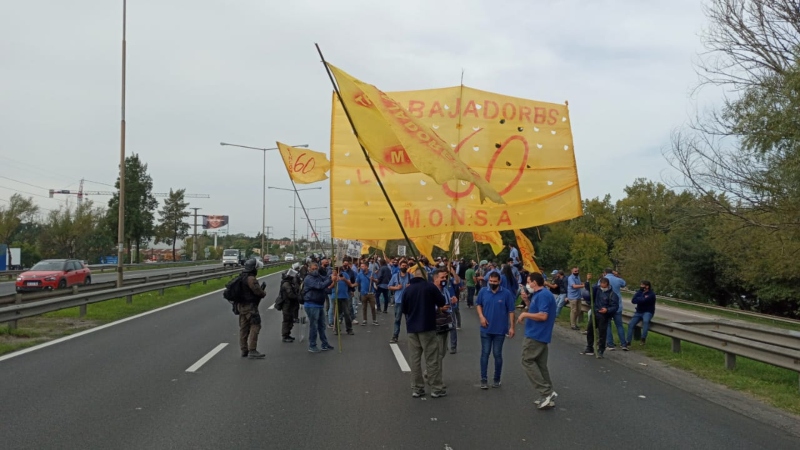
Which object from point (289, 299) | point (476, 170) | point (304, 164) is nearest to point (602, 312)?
point (476, 170)

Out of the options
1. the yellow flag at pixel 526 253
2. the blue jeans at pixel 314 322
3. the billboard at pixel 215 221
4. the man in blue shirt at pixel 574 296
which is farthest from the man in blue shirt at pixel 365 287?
the billboard at pixel 215 221

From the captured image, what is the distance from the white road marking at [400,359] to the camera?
32.4ft

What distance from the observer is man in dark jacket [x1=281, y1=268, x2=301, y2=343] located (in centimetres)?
1238

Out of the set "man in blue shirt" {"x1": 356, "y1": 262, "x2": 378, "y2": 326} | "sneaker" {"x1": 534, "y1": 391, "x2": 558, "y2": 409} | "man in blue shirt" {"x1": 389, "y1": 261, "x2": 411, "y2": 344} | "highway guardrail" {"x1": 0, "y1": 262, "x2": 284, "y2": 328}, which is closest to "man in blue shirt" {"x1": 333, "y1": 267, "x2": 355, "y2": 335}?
"man in blue shirt" {"x1": 389, "y1": 261, "x2": 411, "y2": 344}

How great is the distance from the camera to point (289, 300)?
41.1ft

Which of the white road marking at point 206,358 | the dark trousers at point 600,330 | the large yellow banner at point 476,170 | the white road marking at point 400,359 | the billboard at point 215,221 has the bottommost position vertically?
the white road marking at point 400,359

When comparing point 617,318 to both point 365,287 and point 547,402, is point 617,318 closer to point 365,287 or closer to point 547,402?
point 547,402

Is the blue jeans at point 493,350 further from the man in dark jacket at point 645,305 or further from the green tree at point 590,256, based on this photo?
the man in dark jacket at point 645,305

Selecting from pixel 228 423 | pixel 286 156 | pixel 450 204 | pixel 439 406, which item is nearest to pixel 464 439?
pixel 439 406

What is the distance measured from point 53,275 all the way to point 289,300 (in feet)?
57.1

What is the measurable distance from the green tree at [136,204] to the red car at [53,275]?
4206cm

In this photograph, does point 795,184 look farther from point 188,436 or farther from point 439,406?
point 188,436

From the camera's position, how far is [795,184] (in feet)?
45.2

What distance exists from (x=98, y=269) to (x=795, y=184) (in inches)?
2116
